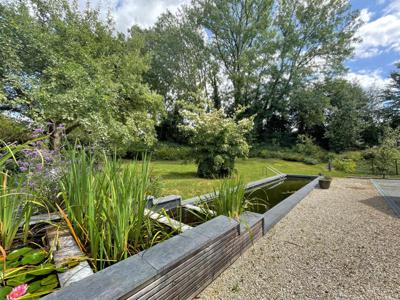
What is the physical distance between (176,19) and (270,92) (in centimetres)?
987

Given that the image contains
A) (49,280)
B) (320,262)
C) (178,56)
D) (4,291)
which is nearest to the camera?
(4,291)

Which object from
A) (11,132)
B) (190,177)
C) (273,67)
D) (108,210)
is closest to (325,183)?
(190,177)

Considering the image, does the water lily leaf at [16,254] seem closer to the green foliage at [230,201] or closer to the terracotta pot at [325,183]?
the green foliage at [230,201]

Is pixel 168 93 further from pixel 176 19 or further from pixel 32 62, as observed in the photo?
pixel 32 62

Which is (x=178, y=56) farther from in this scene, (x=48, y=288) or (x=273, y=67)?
(x=48, y=288)

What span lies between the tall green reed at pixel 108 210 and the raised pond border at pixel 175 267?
215 mm

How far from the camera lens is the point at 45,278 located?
1044 mm

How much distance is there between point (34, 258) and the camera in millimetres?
1213

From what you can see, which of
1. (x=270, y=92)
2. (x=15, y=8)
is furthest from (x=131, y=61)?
(x=270, y=92)

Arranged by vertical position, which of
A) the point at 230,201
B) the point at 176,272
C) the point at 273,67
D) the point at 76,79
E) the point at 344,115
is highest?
the point at 273,67

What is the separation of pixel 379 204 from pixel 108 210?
493 cm

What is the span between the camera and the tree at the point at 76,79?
3998 millimetres

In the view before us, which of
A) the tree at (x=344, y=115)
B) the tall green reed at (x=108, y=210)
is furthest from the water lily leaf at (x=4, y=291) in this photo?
the tree at (x=344, y=115)

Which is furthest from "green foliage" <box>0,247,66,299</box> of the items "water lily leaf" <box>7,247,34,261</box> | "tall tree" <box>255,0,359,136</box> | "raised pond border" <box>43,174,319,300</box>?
"tall tree" <box>255,0,359,136</box>
